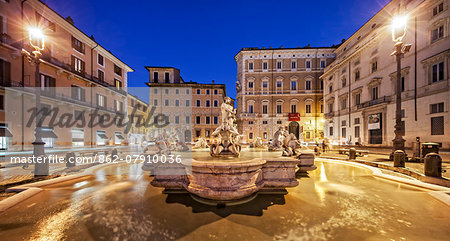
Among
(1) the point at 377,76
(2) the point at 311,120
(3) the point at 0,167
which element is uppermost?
(1) the point at 377,76

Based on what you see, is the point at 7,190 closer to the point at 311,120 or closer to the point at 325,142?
the point at 325,142

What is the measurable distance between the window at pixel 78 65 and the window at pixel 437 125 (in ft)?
120

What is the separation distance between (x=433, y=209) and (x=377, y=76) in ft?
76.8

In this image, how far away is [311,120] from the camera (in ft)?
100

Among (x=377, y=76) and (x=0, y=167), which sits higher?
(x=377, y=76)

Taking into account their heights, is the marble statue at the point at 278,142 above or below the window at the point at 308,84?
below

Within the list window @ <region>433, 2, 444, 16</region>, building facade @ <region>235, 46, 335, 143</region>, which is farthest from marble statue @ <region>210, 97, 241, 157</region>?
building facade @ <region>235, 46, 335, 143</region>

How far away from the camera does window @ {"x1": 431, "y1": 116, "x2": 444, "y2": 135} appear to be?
1417 cm

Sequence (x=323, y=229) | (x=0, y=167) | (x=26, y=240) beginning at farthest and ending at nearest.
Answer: (x=0, y=167), (x=323, y=229), (x=26, y=240)

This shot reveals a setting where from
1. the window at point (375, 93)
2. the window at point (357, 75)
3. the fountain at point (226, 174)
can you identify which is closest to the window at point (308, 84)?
the window at point (357, 75)

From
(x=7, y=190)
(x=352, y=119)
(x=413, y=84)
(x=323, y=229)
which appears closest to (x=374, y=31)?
(x=413, y=84)

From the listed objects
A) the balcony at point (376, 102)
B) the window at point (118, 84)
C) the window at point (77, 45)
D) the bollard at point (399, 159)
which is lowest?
the bollard at point (399, 159)

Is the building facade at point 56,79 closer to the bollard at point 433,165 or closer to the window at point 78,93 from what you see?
the window at point 78,93

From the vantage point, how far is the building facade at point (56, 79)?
1398 centimetres
